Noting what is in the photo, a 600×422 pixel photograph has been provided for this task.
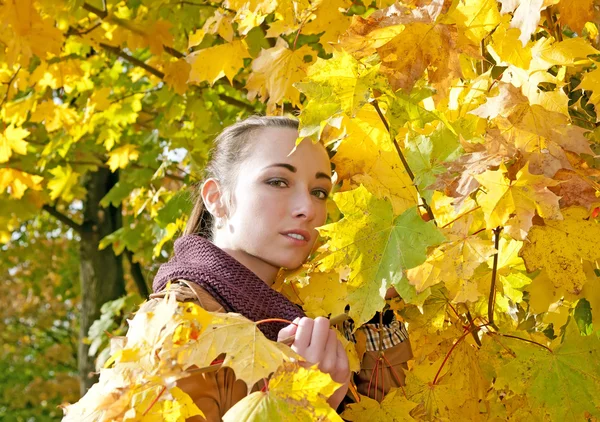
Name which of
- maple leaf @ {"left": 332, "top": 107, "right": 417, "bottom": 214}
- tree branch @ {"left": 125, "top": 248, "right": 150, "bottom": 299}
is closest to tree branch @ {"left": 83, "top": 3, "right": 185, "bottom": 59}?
maple leaf @ {"left": 332, "top": 107, "right": 417, "bottom": 214}

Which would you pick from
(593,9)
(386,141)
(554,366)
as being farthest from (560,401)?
(593,9)

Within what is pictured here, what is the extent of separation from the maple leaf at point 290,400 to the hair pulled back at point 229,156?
1018 mm

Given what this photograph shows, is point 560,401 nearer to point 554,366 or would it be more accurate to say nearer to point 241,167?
point 554,366

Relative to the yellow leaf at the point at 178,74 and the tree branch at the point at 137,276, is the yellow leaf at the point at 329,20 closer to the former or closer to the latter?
the yellow leaf at the point at 178,74

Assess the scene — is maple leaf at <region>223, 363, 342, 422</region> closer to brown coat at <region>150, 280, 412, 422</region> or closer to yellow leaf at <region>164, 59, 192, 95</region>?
brown coat at <region>150, 280, 412, 422</region>

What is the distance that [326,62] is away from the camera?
1699 mm

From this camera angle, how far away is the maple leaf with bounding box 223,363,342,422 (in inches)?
54.6

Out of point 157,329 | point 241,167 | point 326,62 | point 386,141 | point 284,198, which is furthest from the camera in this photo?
point 241,167

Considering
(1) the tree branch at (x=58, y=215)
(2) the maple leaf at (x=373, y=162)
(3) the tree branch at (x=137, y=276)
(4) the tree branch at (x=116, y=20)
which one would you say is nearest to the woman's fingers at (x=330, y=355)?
(2) the maple leaf at (x=373, y=162)

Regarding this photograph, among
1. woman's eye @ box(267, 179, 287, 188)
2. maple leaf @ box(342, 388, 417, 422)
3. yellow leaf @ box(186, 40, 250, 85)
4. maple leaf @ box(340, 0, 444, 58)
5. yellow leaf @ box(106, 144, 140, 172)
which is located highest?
maple leaf @ box(340, 0, 444, 58)

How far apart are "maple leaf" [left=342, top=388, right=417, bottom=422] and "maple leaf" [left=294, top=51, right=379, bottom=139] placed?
2.07 feet

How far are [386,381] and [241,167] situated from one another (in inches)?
28.0

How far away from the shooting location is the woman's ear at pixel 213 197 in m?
2.40

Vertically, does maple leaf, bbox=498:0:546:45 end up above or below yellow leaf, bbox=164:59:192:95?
above
